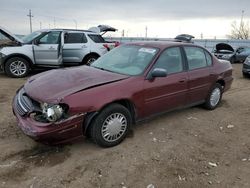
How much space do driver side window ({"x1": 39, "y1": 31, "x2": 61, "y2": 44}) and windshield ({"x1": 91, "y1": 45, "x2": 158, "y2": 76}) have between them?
203 inches

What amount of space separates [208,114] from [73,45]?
6096mm

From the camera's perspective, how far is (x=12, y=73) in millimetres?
9695

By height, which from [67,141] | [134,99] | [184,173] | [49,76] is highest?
[49,76]

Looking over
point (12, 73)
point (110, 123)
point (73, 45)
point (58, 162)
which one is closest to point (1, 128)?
point (58, 162)

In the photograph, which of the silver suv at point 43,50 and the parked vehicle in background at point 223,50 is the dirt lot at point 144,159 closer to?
the silver suv at point 43,50

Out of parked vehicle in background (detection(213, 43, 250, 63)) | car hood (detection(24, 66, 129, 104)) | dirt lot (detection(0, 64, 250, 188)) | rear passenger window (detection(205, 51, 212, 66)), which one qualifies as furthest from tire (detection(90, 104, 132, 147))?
parked vehicle in background (detection(213, 43, 250, 63))

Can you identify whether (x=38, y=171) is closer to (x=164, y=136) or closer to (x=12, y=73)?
(x=164, y=136)

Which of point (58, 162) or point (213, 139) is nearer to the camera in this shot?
point (58, 162)

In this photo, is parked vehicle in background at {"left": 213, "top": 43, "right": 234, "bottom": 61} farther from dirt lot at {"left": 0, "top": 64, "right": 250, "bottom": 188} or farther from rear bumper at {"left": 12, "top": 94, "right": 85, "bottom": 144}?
rear bumper at {"left": 12, "top": 94, "right": 85, "bottom": 144}

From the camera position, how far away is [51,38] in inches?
393

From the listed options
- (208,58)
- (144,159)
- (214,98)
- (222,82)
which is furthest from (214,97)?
(144,159)

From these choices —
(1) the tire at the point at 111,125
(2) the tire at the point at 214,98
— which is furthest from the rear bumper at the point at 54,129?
(2) the tire at the point at 214,98

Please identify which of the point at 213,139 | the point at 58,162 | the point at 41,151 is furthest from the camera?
the point at 213,139

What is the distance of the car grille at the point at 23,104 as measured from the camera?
3.88 metres
